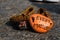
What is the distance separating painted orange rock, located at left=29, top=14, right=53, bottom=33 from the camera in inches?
124

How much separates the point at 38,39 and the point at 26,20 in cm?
54

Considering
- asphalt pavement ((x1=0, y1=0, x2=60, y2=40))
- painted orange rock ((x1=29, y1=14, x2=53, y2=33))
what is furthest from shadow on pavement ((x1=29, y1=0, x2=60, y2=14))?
painted orange rock ((x1=29, y1=14, x2=53, y2=33))

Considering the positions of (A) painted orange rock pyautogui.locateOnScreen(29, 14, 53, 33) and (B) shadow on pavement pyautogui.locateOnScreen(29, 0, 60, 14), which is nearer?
(A) painted orange rock pyautogui.locateOnScreen(29, 14, 53, 33)

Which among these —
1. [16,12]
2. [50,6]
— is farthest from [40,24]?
[50,6]

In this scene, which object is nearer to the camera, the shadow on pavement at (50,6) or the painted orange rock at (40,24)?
the painted orange rock at (40,24)

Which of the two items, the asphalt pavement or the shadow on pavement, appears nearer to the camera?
the asphalt pavement

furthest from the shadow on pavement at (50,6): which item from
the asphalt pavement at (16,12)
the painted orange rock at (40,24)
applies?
the painted orange rock at (40,24)

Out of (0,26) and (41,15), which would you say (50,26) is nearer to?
(41,15)

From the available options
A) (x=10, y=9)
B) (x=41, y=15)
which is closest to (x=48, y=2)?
(x=10, y=9)

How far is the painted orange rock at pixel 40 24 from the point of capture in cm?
315

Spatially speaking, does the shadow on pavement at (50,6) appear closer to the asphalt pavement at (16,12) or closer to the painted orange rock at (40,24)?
the asphalt pavement at (16,12)

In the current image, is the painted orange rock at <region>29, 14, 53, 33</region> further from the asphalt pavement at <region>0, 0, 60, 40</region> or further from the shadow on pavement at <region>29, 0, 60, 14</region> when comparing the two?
the shadow on pavement at <region>29, 0, 60, 14</region>

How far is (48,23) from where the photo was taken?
10.5ft

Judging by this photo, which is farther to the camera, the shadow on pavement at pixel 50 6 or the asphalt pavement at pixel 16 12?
the shadow on pavement at pixel 50 6
